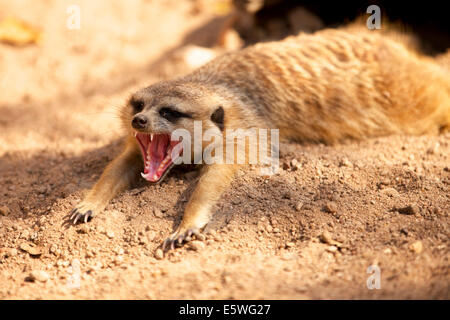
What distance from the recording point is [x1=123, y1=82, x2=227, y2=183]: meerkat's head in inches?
106

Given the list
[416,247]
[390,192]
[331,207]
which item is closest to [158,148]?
[331,207]

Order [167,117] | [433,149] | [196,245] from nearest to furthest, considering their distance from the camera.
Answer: [196,245] → [167,117] → [433,149]

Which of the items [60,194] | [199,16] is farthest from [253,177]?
[199,16]

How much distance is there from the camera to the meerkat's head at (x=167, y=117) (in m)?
2.70

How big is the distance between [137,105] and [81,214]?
2.59ft

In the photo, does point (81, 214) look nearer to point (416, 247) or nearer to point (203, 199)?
point (203, 199)

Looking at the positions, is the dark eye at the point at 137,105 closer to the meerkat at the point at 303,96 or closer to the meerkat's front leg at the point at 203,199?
the meerkat at the point at 303,96

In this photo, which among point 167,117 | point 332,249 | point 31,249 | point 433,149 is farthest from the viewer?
point 433,149

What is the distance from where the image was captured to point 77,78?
16.6 feet

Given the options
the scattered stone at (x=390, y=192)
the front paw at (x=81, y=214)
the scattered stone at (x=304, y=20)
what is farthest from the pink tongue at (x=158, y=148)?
the scattered stone at (x=304, y=20)

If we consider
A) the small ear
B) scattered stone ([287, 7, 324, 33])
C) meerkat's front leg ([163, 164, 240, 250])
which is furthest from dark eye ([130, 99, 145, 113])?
scattered stone ([287, 7, 324, 33])

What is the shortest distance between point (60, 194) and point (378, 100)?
7.88 ft

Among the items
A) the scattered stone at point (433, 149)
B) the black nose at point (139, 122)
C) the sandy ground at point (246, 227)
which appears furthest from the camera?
the scattered stone at point (433, 149)

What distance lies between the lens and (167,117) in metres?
2.76
